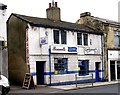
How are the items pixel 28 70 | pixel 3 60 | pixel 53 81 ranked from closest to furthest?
1. pixel 3 60
2. pixel 28 70
3. pixel 53 81

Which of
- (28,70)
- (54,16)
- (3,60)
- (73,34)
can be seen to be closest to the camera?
(3,60)

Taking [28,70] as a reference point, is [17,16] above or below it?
above

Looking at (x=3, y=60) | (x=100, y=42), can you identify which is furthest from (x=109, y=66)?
(x=3, y=60)

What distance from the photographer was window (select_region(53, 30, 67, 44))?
90.3ft

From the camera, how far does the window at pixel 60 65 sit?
2714 cm

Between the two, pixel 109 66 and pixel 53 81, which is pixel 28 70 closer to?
pixel 53 81

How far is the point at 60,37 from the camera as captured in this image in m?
27.8

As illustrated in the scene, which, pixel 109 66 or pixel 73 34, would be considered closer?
pixel 73 34

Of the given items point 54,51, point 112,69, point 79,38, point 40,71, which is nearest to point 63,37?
point 54,51

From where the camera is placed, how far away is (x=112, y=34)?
33.3m

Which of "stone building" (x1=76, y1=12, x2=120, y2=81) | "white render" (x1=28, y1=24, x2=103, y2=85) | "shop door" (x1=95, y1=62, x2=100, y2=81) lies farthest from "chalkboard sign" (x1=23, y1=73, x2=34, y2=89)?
"stone building" (x1=76, y1=12, x2=120, y2=81)

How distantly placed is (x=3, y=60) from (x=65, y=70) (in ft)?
24.1

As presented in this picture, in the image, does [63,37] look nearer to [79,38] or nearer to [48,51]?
[79,38]

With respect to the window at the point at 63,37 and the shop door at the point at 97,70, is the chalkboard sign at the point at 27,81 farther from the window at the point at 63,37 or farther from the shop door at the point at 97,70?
the shop door at the point at 97,70
